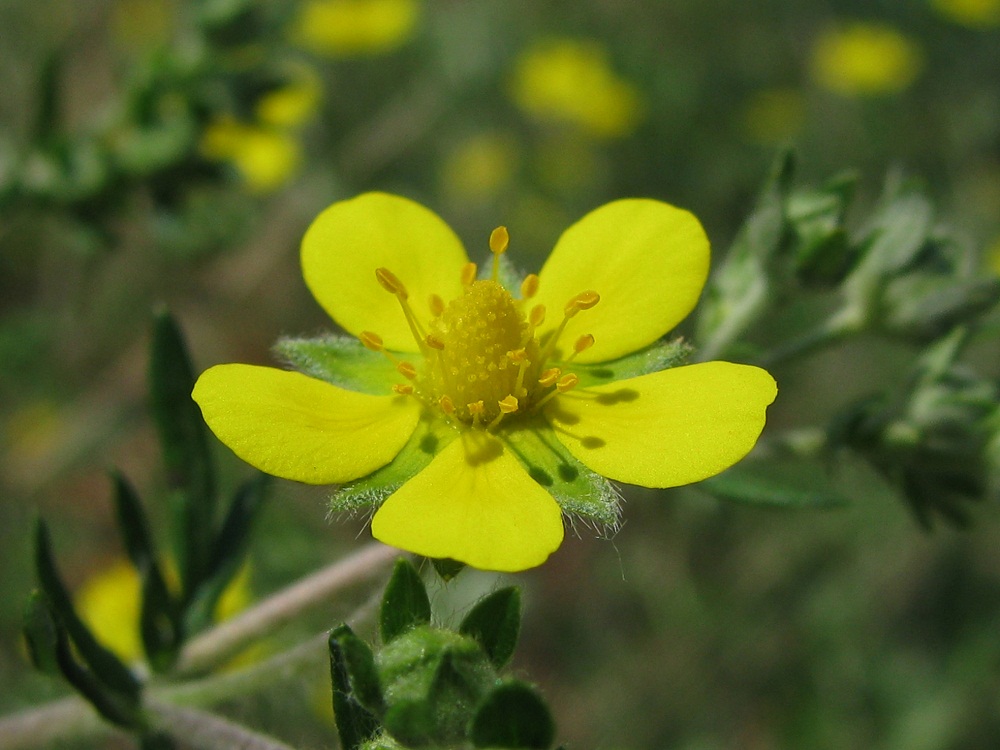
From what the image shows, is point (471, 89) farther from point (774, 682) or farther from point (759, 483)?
point (759, 483)

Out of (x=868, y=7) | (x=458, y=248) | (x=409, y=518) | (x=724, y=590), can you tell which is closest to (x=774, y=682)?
(x=724, y=590)

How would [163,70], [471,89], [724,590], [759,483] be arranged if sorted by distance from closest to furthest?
[759,483] → [163,70] → [724,590] → [471,89]

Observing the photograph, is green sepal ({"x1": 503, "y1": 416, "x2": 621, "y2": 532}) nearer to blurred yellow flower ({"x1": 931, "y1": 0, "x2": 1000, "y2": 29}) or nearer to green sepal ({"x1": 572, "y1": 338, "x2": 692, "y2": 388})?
green sepal ({"x1": 572, "y1": 338, "x2": 692, "y2": 388})

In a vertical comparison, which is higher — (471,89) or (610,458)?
(610,458)

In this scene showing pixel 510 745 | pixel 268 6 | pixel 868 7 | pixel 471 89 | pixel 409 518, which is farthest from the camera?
pixel 868 7

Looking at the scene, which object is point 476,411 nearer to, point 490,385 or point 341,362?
point 490,385

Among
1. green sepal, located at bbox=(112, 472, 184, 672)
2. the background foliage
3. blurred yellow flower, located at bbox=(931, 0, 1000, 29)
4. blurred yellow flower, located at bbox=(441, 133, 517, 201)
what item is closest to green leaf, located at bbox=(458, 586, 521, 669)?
the background foliage
